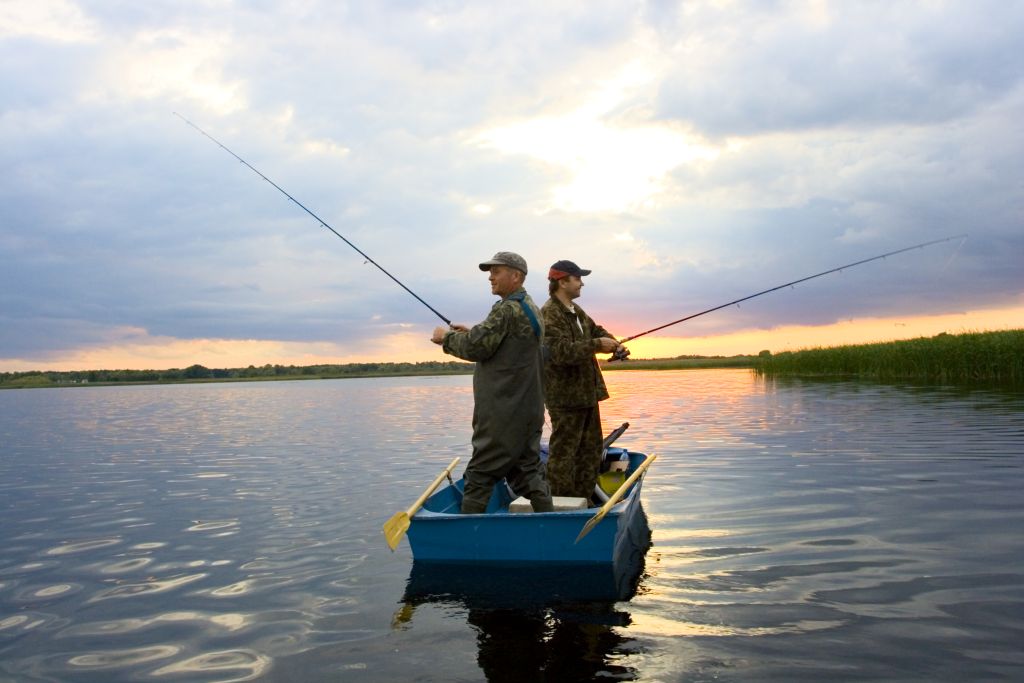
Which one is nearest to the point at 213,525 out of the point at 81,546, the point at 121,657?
the point at 81,546

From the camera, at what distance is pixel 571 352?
7207 mm

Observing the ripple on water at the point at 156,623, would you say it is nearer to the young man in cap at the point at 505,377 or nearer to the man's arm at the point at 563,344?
the young man in cap at the point at 505,377

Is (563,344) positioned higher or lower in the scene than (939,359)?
lower

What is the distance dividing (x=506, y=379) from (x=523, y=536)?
123 centimetres

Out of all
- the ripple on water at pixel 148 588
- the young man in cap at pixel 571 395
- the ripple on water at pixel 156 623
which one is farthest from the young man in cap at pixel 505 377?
the ripple on water at pixel 148 588

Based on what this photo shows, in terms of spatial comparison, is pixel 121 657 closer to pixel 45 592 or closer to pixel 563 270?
pixel 45 592

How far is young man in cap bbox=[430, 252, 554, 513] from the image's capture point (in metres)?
6.13

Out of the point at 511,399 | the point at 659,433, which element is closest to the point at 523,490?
the point at 511,399

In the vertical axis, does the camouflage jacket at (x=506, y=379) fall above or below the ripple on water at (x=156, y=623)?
above

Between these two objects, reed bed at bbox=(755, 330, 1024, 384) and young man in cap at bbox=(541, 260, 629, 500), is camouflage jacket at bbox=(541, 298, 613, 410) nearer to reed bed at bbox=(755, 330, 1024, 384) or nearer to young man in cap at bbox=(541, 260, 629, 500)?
young man in cap at bbox=(541, 260, 629, 500)

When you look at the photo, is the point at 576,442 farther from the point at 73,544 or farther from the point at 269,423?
the point at 269,423

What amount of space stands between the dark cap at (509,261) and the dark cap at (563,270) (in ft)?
3.81

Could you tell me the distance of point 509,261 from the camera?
632 cm

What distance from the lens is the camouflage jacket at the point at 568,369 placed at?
23.9 feet
